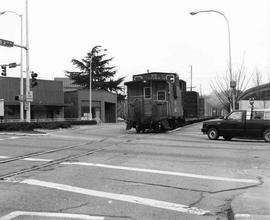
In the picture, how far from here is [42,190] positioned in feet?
29.1

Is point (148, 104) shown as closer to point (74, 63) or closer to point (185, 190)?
point (185, 190)

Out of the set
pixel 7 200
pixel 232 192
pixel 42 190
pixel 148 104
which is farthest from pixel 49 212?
pixel 148 104

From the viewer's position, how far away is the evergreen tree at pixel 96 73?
90188 mm

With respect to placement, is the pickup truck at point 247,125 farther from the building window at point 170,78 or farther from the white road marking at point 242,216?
the white road marking at point 242,216

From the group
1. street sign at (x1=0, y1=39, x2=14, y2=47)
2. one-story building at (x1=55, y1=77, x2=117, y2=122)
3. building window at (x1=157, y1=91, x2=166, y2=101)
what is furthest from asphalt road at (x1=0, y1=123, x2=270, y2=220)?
one-story building at (x1=55, y1=77, x2=117, y2=122)

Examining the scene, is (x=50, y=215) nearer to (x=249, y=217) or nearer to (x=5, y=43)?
(x=249, y=217)

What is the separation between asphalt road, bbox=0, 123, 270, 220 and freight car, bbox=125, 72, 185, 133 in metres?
11.0

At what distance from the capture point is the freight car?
89.3ft

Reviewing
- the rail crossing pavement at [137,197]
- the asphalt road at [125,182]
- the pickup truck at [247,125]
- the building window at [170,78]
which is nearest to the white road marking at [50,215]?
the asphalt road at [125,182]

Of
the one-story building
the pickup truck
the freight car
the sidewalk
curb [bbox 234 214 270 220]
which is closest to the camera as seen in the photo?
curb [bbox 234 214 270 220]

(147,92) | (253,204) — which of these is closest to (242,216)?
(253,204)

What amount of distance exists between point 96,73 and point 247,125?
2808 inches

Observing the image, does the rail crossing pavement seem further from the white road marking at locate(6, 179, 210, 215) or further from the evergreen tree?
the evergreen tree

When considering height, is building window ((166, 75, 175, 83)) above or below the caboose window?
above
